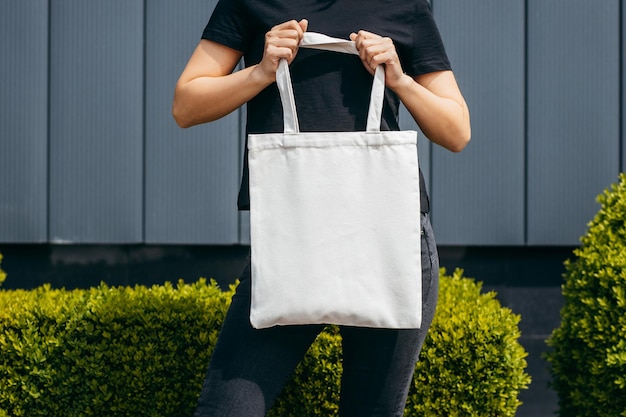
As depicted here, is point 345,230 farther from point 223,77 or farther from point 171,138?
point 171,138

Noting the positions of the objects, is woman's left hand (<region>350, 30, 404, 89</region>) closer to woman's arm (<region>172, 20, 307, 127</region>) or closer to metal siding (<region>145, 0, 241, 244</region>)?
woman's arm (<region>172, 20, 307, 127</region>)

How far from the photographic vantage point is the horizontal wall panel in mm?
5020

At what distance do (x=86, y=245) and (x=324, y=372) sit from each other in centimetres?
236

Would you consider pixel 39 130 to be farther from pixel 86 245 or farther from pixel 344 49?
pixel 344 49

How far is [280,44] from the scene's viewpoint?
1.77 m

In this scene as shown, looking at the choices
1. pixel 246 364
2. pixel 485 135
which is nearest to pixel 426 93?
pixel 246 364

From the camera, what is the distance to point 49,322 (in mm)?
3488

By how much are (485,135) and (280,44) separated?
138 inches

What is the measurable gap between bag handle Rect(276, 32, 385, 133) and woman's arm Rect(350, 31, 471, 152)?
1.1 inches

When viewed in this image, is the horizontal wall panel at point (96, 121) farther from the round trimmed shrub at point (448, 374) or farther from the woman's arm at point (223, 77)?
the woman's arm at point (223, 77)

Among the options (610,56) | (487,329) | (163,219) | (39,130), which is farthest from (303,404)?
(610,56)

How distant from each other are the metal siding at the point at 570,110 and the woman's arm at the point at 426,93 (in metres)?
3.28

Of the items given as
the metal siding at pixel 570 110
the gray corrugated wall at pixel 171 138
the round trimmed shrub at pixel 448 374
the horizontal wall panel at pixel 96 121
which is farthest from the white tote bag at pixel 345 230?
the metal siding at pixel 570 110

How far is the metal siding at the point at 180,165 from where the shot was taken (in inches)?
197
